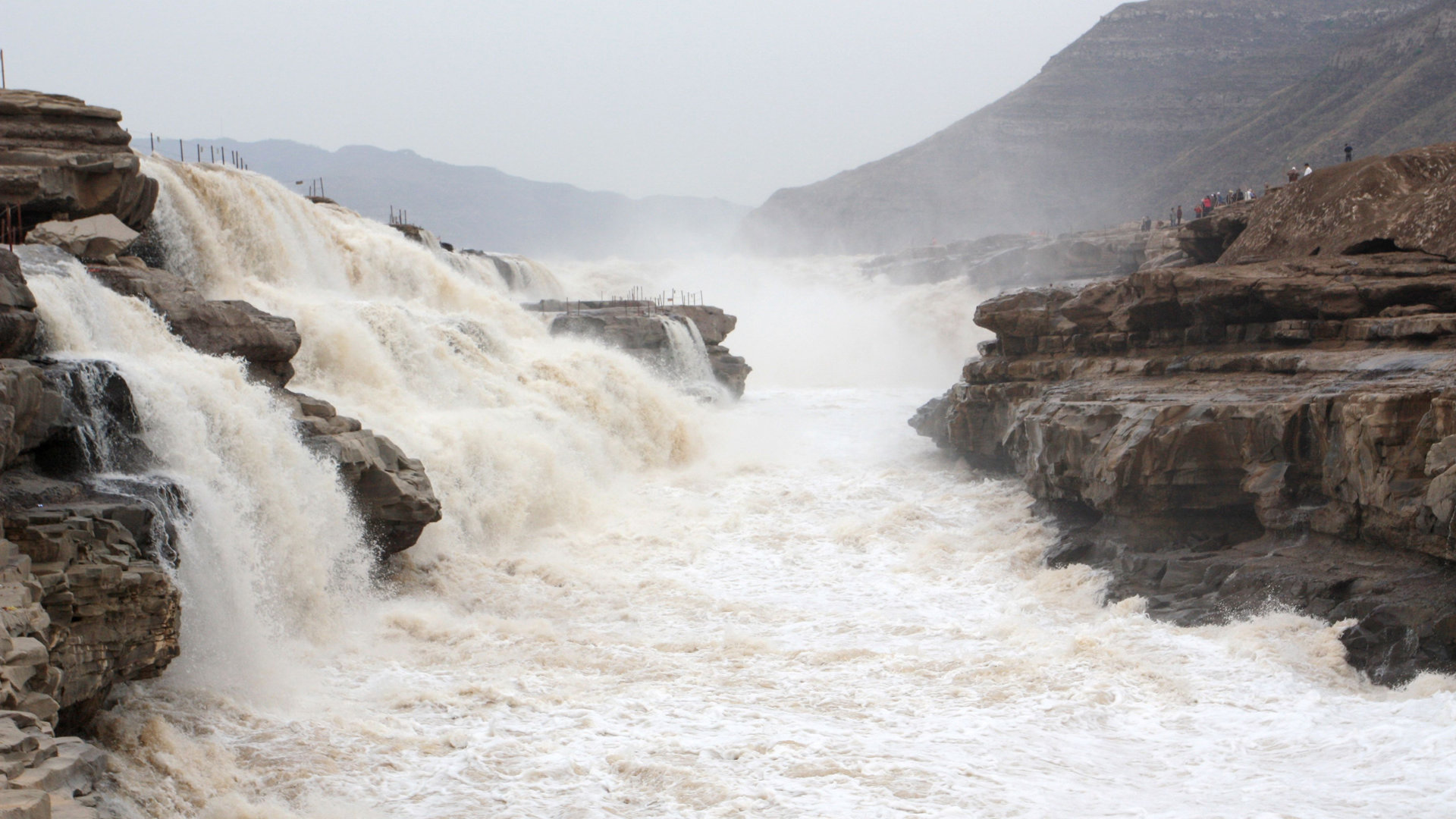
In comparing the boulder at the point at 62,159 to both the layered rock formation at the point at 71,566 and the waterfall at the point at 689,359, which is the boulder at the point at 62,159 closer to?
the layered rock formation at the point at 71,566

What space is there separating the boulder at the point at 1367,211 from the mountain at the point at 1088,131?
54.4m

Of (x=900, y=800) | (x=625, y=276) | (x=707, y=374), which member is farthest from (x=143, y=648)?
(x=625, y=276)

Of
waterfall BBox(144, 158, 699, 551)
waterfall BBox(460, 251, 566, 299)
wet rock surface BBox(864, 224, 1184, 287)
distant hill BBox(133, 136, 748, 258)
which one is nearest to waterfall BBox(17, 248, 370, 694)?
waterfall BBox(144, 158, 699, 551)

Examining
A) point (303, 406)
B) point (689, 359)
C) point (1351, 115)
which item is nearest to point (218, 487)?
point (303, 406)

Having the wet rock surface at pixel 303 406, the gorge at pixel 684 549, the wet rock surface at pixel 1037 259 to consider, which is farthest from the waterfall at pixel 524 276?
the wet rock surface at pixel 1037 259

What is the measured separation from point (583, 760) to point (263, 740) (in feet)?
7.23

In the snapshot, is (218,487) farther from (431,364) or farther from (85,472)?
(431,364)

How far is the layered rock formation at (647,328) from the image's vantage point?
73.4 feet

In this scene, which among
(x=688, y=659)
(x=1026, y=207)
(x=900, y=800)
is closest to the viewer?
(x=900, y=800)

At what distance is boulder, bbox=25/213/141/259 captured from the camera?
1189cm

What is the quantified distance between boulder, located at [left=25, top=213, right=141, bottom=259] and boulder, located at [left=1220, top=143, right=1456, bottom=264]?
47.2 feet

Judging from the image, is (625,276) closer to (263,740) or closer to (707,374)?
(707,374)

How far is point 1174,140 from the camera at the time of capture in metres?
78.4

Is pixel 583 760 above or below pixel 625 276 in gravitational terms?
below
